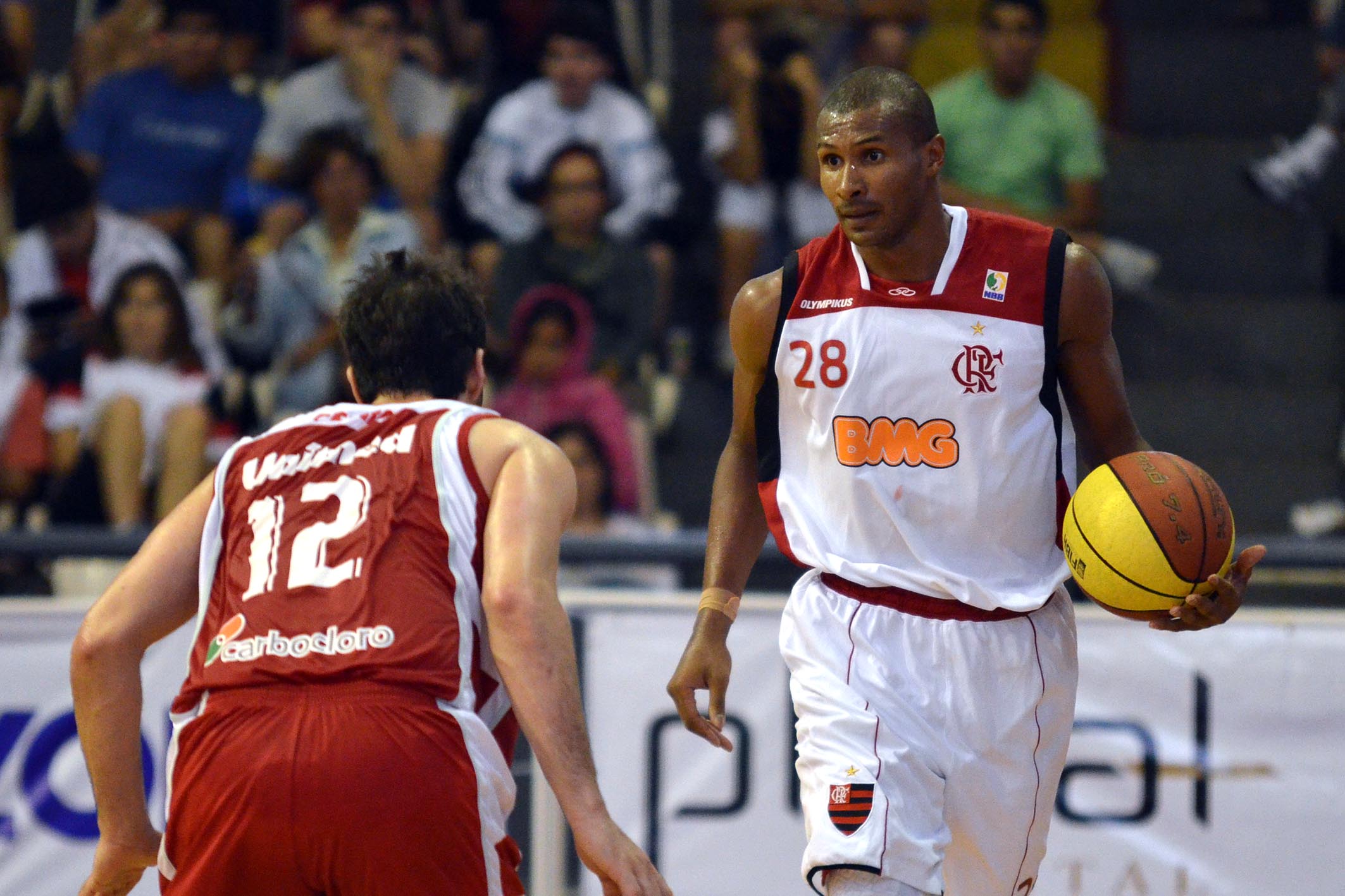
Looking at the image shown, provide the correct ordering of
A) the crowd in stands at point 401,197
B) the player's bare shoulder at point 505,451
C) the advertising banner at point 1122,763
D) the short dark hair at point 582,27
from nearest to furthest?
the player's bare shoulder at point 505,451 < the advertising banner at point 1122,763 < the crowd in stands at point 401,197 < the short dark hair at point 582,27

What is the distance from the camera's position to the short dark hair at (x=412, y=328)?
3635 millimetres

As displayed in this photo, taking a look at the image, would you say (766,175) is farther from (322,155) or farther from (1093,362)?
(1093,362)

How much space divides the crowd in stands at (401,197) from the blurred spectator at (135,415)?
1cm

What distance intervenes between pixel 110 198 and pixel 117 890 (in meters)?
6.10

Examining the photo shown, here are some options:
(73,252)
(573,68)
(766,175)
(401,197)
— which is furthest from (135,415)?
(766,175)

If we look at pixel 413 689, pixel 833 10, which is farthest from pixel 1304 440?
pixel 413 689

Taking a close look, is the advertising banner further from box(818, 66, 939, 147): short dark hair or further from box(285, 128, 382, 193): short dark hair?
box(285, 128, 382, 193): short dark hair

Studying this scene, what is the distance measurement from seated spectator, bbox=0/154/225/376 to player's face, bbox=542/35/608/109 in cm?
213

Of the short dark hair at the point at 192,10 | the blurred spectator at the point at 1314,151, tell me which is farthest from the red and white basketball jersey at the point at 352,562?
the blurred spectator at the point at 1314,151

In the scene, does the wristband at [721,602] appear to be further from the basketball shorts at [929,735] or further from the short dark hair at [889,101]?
the short dark hair at [889,101]

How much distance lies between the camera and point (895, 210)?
3.98 metres

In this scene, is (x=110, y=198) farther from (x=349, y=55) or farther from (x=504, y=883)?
(x=504, y=883)

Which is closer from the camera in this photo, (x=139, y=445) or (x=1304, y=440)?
(x=139, y=445)

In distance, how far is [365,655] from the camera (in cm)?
321
